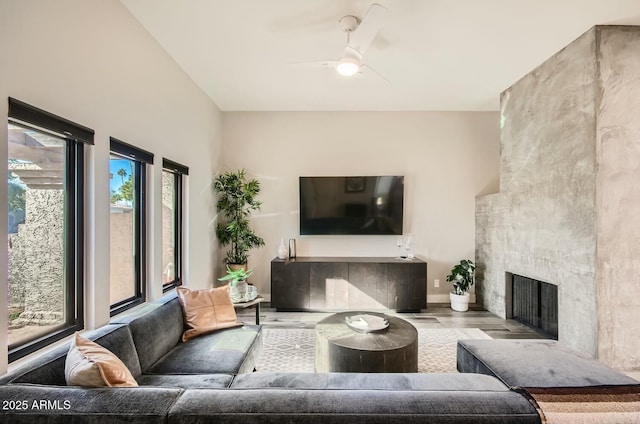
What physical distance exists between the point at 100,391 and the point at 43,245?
4.17ft

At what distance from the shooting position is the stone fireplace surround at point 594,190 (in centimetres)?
268

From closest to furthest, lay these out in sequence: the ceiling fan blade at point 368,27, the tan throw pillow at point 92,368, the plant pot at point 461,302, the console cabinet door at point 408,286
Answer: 1. the tan throw pillow at point 92,368
2. the ceiling fan blade at point 368,27
3. the console cabinet door at point 408,286
4. the plant pot at point 461,302

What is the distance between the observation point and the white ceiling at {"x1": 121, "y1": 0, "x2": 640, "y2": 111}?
2465 millimetres

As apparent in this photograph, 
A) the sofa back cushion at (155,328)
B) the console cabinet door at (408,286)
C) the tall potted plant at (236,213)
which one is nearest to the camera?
the sofa back cushion at (155,328)

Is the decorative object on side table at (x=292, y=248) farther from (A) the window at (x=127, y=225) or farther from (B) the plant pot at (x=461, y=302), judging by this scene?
(B) the plant pot at (x=461, y=302)

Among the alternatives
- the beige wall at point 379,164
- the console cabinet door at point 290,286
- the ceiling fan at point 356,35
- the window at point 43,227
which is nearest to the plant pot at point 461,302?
the beige wall at point 379,164

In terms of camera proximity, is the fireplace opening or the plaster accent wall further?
the fireplace opening

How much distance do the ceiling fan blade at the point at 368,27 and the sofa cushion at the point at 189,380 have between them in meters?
2.70

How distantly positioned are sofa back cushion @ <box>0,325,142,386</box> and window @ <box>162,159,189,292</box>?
1.59 m

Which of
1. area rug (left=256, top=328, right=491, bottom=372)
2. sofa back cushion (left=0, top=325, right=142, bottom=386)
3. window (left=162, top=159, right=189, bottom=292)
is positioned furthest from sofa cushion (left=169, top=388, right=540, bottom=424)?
window (left=162, top=159, right=189, bottom=292)

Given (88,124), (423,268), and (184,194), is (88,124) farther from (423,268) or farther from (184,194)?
(423,268)

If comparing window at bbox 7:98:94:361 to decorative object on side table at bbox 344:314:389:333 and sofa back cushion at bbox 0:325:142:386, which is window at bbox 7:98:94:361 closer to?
sofa back cushion at bbox 0:325:142:386

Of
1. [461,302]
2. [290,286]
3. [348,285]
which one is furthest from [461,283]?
[290,286]

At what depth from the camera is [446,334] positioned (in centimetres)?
360
